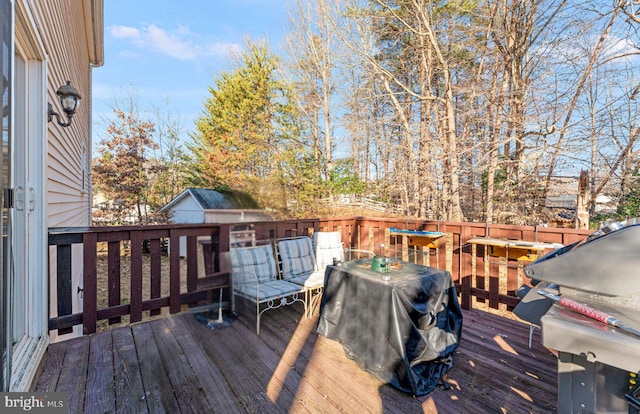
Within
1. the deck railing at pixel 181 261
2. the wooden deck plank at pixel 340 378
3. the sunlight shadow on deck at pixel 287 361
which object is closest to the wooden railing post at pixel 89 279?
the deck railing at pixel 181 261

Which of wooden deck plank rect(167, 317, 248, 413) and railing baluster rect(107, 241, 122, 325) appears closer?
wooden deck plank rect(167, 317, 248, 413)

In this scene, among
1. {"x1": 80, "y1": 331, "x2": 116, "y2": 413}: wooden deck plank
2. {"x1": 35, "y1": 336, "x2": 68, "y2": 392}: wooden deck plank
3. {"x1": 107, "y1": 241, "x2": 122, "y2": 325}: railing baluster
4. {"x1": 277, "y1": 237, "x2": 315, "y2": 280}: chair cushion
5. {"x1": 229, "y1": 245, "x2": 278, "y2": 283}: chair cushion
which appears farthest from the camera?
{"x1": 277, "y1": 237, "x2": 315, "y2": 280}: chair cushion

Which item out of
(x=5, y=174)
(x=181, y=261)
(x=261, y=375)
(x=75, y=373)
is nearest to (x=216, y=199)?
(x=181, y=261)

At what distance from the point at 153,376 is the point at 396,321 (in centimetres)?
171

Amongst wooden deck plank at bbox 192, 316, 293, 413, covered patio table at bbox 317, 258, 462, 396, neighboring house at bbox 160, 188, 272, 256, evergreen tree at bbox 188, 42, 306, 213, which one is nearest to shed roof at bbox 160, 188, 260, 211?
neighboring house at bbox 160, 188, 272, 256

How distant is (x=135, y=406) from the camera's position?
1747mm

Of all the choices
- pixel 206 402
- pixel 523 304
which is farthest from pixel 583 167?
pixel 206 402

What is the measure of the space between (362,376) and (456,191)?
603 cm

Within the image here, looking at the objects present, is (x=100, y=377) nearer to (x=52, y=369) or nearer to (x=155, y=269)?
(x=52, y=369)

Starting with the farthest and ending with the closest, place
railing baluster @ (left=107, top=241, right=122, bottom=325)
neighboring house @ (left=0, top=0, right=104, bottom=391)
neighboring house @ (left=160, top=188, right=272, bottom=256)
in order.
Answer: neighboring house @ (left=160, top=188, right=272, bottom=256) < railing baluster @ (left=107, top=241, right=122, bottom=325) < neighboring house @ (left=0, top=0, right=104, bottom=391)

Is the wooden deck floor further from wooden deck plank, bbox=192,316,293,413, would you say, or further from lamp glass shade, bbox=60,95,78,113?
lamp glass shade, bbox=60,95,78,113

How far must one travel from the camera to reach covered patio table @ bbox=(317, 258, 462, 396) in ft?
6.57

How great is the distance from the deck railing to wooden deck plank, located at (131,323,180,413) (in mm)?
359

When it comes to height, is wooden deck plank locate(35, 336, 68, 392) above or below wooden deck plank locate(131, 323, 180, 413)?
above
